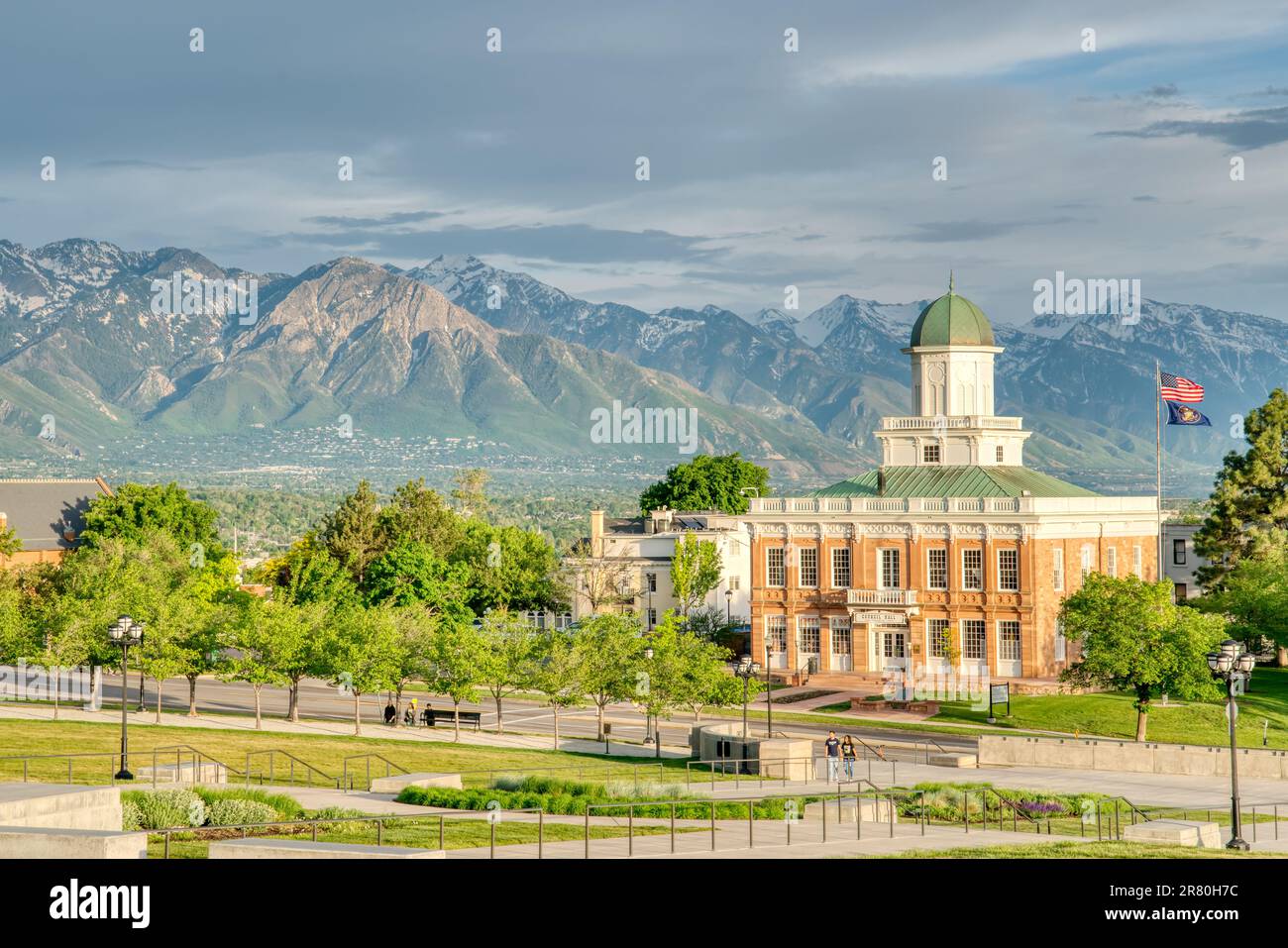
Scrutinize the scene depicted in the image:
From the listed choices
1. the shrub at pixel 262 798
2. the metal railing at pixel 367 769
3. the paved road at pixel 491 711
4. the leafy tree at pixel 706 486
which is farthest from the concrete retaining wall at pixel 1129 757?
the leafy tree at pixel 706 486

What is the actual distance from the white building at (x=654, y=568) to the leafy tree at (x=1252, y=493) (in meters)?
29.5

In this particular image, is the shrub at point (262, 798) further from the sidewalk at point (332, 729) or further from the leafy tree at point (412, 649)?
the leafy tree at point (412, 649)

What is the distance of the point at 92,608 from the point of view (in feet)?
239

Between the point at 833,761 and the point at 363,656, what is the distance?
22.5 m

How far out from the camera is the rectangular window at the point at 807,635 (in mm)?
94125

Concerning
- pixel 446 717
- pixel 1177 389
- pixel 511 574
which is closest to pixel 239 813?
pixel 446 717

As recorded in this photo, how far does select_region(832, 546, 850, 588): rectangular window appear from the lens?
309 ft

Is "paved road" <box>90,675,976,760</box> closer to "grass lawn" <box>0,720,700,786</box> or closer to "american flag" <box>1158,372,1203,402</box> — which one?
"grass lawn" <box>0,720,700,786</box>

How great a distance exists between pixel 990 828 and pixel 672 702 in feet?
90.3

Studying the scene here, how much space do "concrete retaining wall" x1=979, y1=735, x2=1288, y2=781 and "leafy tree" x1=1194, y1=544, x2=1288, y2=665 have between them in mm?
25630

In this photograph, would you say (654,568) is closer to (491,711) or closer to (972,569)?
(972,569)

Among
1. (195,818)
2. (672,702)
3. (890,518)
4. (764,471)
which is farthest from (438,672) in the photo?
(764,471)

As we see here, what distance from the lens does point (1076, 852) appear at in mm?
32219
